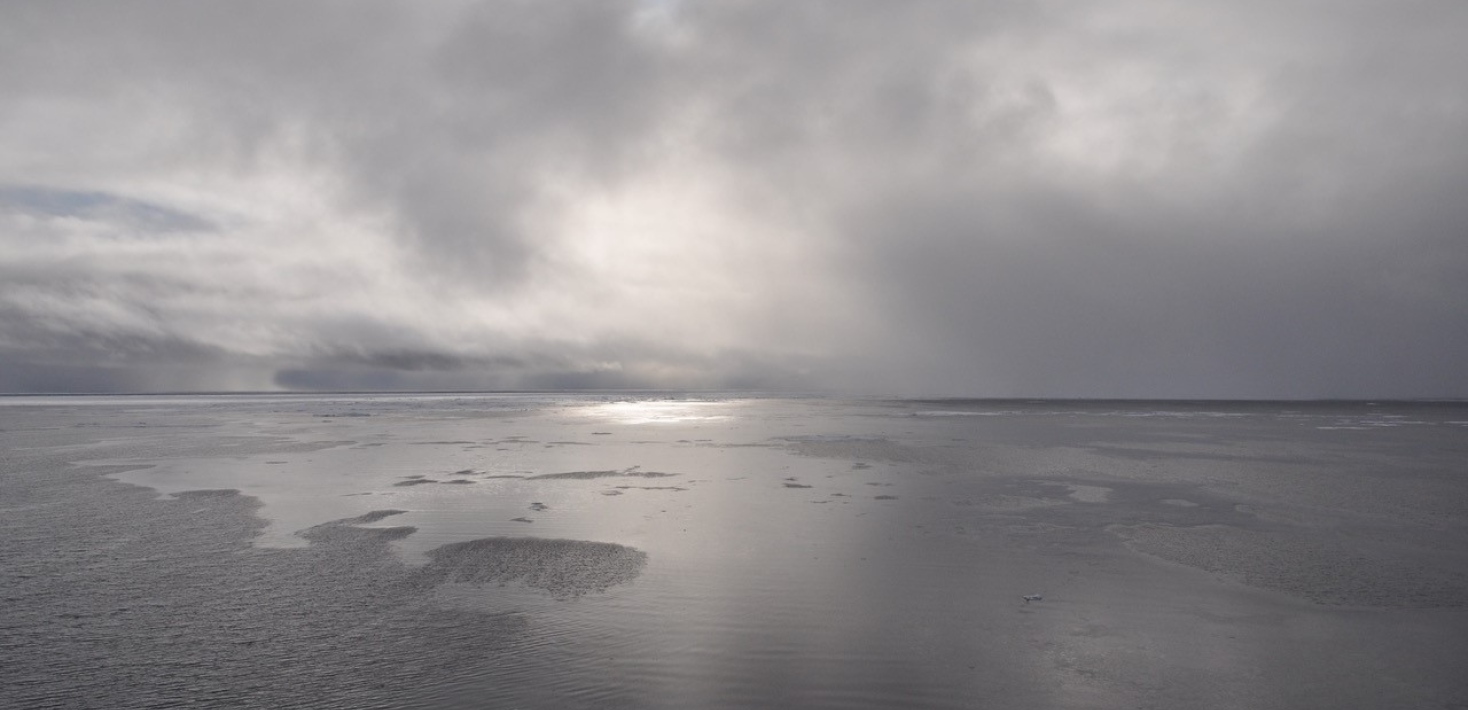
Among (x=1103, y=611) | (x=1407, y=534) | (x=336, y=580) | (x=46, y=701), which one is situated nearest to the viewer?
(x=46, y=701)

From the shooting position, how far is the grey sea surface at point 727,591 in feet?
22.5

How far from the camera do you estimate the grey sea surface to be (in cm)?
684

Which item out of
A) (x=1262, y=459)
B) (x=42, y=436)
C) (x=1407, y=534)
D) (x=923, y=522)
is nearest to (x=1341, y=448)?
(x=1262, y=459)

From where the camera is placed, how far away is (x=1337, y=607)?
9.32 metres

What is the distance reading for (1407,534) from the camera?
13.8 metres

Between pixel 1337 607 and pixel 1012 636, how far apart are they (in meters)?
4.79

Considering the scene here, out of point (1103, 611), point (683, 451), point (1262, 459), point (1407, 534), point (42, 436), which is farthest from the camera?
point (42, 436)

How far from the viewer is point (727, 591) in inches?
394

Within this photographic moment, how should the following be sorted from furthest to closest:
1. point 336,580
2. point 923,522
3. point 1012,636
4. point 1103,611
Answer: point 923,522, point 336,580, point 1103,611, point 1012,636

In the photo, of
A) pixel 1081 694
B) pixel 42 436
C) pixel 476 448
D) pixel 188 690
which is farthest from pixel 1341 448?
pixel 42 436

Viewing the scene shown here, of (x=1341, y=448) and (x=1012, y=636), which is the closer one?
(x=1012, y=636)

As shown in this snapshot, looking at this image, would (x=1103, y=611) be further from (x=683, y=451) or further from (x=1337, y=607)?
(x=683, y=451)

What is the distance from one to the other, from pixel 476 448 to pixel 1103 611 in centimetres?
2709

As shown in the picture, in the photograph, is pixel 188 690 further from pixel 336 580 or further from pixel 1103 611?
pixel 1103 611
